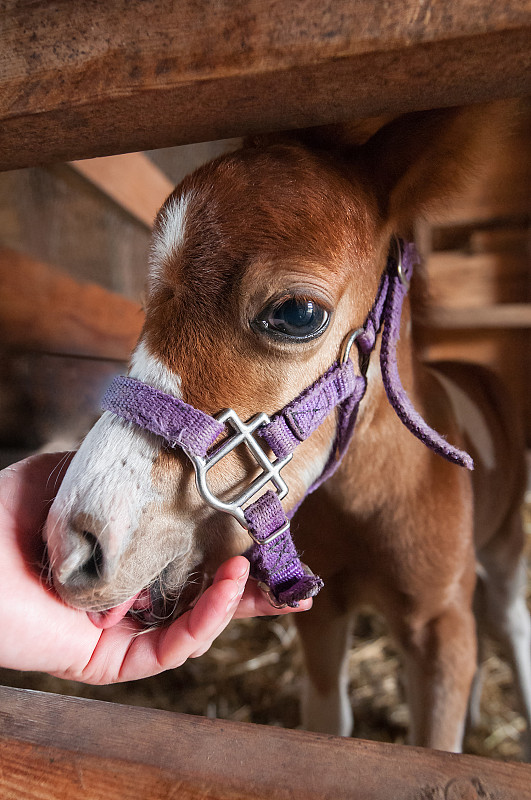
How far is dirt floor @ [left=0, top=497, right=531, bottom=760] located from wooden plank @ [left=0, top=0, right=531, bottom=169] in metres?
1.43

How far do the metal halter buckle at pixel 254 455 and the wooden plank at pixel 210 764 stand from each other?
241 mm

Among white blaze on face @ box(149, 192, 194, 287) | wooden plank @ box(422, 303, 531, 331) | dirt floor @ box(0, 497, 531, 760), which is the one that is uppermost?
wooden plank @ box(422, 303, 531, 331)

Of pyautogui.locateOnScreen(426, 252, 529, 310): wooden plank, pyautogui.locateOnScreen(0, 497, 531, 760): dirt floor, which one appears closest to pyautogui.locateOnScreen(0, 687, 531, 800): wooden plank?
pyautogui.locateOnScreen(0, 497, 531, 760): dirt floor

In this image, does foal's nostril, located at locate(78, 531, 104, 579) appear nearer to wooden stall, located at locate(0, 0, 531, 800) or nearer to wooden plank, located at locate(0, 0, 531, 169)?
wooden stall, located at locate(0, 0, 531, 800)

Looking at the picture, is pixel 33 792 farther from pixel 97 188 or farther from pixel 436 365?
pixel 97 188

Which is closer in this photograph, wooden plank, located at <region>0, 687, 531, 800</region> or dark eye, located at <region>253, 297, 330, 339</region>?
wooden plank, located at <region>0, 687, 531, 800</region>

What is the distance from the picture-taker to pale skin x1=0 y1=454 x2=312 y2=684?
2.14ft

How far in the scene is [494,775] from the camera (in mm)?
508

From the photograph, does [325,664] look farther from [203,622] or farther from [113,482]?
[113,482]

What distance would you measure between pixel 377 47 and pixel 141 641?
0.78m

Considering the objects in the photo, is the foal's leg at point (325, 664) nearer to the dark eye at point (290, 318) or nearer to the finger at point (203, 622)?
the finger at point (203, 622)

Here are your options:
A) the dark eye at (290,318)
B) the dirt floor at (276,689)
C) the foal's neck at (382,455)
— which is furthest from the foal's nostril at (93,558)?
the dirt floor at (276,689)

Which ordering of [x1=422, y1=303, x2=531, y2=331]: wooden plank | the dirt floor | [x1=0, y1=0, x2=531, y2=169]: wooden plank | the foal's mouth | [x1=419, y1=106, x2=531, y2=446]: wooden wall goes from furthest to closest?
[x1=419, y1=106, x2=531, y2=446]: wooden wall < [x1=422, y1=303, x2=531, y2=331]: wooden plank < the dirt floor < the foal's mouth < [x1=0, y1=0, x2=531, y2=169]: wooden plank

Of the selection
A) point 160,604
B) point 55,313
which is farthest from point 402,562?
point 55,313
